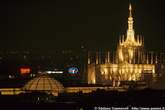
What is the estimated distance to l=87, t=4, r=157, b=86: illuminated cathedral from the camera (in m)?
114

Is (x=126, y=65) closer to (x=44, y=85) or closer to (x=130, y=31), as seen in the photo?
(x=130, y=31)

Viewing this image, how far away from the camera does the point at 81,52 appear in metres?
156

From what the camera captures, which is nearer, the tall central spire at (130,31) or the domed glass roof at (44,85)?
the domed glass roof at (44,85)

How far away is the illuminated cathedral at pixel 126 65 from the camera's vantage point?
114 metres

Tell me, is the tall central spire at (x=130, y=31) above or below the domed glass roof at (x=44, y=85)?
above

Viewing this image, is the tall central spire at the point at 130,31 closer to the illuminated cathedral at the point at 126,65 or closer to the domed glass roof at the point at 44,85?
the illuminated cathedral at the point at 126,65

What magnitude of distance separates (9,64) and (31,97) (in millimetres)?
81976

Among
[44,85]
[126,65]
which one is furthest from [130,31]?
[44,85]

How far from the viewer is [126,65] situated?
374 ft

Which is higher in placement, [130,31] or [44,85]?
[130,31]

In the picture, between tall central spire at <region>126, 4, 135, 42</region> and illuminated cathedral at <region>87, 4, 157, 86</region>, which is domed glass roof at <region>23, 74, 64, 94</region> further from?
tall central spire at <region>126, 4, 135, 42</region>

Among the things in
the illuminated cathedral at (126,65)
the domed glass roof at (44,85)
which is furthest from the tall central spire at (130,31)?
the domed glass roof at (44,85)

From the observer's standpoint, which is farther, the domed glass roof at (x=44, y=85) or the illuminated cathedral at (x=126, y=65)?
the illuminated cathedral at (x=126, y=65)

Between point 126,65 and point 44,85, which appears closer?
point 44,85
